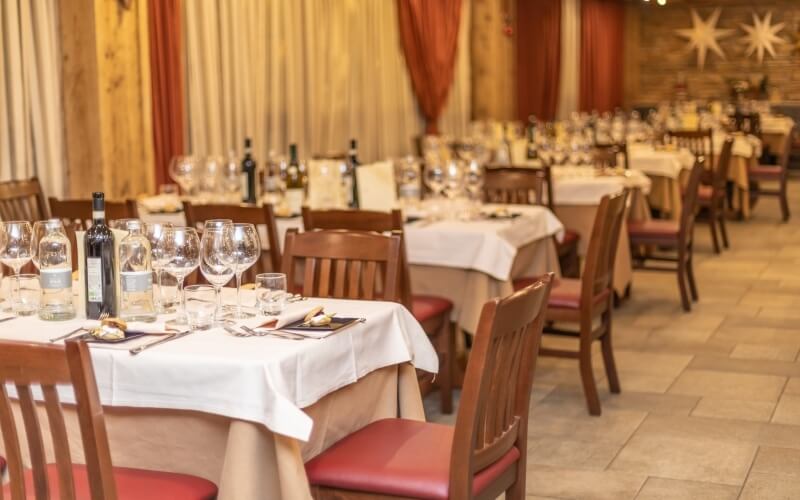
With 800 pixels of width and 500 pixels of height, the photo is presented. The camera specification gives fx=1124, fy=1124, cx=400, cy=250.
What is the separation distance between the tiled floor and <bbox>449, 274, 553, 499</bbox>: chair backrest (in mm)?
1072

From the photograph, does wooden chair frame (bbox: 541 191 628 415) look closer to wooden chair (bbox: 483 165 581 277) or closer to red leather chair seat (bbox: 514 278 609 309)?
red leather chair seat (bbox: 514 278 609 309)

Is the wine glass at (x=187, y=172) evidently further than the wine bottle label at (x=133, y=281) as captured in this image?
Yes

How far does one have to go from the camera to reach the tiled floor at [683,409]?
393 cm

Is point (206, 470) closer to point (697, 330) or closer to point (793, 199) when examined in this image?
point (697, 330)

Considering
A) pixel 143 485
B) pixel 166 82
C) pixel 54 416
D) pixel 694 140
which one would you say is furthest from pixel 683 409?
pixel 694 140

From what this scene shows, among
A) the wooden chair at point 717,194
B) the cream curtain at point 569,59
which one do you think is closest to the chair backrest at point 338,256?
the wooden chair at point 717,194

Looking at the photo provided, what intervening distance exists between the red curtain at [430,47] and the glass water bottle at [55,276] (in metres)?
7.38

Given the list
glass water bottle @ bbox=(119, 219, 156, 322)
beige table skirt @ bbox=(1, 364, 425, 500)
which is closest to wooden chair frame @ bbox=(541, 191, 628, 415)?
beige table skirt @ bbox=(1, 364, 425, 500)

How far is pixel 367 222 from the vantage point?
434 cm

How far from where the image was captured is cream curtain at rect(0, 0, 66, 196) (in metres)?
5.84

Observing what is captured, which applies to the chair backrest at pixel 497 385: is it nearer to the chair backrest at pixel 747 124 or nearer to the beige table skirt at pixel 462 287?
the beige table skirt at pixel 462 287

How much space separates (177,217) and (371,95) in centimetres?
452

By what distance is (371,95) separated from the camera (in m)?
9.77

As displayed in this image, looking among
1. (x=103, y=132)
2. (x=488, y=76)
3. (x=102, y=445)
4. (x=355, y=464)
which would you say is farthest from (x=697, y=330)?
(x=488, y=76)
